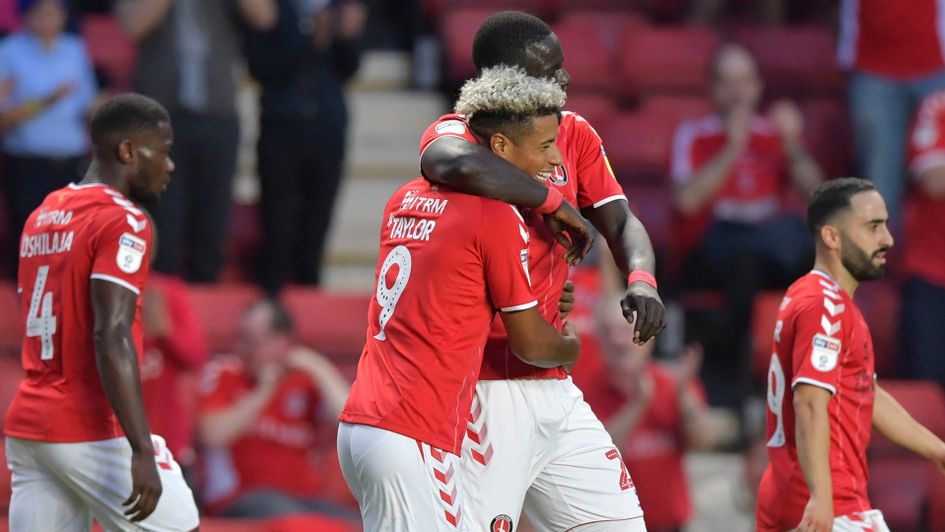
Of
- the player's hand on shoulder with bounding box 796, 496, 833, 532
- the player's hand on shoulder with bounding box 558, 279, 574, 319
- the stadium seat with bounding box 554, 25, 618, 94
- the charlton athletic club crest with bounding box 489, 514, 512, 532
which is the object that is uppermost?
the stadium seat with bounding box 554, 25, 618, 94

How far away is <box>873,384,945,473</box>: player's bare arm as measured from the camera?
5156 millimetres

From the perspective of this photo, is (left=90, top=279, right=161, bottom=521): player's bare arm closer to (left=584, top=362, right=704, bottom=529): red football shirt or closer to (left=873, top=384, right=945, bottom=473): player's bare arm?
(left=873, top=384, right=945, bottom=473): player's bare arm

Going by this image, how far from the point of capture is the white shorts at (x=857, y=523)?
16.4ft

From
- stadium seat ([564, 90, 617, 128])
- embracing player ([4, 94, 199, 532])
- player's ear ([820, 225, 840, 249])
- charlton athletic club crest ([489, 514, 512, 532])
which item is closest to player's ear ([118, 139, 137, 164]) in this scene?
embracing player ([4, 94, 199, 532])

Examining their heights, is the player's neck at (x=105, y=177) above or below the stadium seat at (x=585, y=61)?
below

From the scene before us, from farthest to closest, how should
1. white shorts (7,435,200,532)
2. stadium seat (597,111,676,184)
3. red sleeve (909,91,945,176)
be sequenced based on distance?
stadium seat (597,111,676,184) → red sleeve (909,91,945,176) → white shorts (7,435,200,532)

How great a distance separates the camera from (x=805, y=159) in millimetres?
8648

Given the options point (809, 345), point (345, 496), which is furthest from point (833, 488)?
point (345, 496)

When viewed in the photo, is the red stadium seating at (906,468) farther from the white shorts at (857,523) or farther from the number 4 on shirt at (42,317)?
the number 4 on shirt at (42,317)

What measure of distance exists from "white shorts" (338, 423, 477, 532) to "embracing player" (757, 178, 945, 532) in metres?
1.27

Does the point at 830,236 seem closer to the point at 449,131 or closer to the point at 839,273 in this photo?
the point at 839,273

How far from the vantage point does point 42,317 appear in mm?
4848

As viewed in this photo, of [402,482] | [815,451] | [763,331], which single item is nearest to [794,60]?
[763,331]

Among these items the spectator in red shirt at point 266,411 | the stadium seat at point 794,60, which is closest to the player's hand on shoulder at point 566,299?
the spectator in red shirt at point 266,411
